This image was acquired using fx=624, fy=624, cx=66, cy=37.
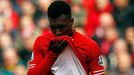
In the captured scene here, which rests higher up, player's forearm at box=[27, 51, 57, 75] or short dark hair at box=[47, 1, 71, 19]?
short dark hair at box=[47, 1, 71, 19]

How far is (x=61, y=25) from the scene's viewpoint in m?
5.05

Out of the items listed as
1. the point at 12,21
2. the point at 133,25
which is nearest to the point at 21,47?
the point at 12,21

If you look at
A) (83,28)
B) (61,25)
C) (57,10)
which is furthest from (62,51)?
(83,28)

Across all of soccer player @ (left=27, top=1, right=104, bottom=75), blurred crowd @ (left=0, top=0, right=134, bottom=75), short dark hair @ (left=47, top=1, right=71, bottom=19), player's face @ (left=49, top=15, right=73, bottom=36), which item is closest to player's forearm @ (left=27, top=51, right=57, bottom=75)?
soccer player @ (left=27, top=1, right=104, bottom=75)

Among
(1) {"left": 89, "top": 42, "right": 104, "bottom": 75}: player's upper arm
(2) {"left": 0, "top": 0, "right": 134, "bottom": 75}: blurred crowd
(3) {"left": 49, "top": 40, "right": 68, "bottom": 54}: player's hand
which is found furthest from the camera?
(2) {"left": 0, "top": 0, "right": 134, "bottom": 75}: blurred crowd

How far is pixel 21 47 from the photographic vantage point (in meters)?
12.0

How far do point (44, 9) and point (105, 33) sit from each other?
141 centimetres

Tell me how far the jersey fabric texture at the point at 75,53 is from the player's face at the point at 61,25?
64mm

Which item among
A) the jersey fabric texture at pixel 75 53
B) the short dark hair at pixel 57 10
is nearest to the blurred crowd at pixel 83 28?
Result: the jersey fabric texture at pixel 75 53

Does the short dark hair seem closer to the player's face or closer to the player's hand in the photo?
the player's face

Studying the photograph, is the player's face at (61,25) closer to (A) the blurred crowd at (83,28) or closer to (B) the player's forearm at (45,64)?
(B) the player's forearm at (45,64)

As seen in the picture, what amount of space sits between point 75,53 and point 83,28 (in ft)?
24.0

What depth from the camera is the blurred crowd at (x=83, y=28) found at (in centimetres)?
1155

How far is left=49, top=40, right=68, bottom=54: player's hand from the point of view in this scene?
5008mm
